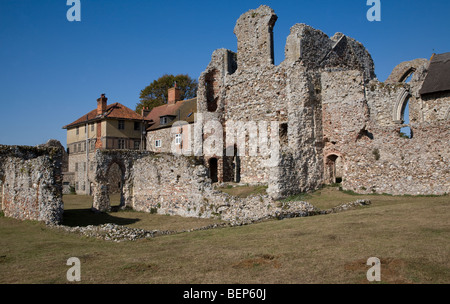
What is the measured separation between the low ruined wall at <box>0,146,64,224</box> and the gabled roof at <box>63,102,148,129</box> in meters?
22.9

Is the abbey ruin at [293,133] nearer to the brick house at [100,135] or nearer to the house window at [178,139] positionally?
the house window at [178,139]

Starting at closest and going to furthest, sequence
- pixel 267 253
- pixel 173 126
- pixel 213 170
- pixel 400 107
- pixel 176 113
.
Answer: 1. pixel 267 253
2. pixel 400 107
3. pixel 213 170
4. pixel 173 126
5. pixel 176 113

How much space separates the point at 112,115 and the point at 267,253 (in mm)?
37862

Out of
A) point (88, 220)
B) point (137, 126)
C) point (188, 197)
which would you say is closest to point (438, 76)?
point (188, 197)

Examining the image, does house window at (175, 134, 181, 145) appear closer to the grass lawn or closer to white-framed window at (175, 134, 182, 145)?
white-framed window at (175, 134, 182, 145)

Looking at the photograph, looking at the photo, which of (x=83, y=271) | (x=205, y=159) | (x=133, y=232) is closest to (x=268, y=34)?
(x=205, y=159)

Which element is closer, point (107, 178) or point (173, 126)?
point (107, 178)

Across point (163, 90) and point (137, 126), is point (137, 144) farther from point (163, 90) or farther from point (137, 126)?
point (163, 90)

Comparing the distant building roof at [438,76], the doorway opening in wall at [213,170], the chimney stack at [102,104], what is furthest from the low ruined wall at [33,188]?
the distant building roof at [438,76]

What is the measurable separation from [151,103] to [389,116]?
37.6 m

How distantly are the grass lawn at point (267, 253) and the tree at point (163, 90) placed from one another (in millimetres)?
41922

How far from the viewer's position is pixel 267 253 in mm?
8672

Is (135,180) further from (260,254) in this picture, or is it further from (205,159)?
(260,254)

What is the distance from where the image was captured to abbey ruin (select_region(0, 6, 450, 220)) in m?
18.4
